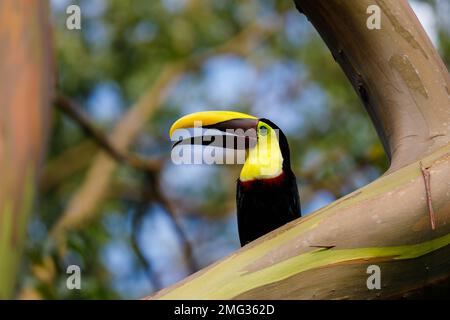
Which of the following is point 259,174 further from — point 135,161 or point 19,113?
point 135,161

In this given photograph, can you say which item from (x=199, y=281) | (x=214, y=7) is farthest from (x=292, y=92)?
(x=199, y=281)

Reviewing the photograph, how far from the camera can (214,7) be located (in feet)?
36.3

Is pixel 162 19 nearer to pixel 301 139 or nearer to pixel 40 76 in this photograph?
pixel 301 139

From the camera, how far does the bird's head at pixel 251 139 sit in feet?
12.5

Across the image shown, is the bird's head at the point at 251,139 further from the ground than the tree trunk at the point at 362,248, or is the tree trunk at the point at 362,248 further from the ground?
the bird's head at the point at 251,139

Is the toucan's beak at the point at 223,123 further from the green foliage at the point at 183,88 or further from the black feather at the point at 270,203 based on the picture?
the green foliage at the point at 183,88

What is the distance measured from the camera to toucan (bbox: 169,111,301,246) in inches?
149

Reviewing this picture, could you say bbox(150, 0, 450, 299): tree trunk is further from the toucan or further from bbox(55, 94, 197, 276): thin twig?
bbox(55, 94, 197, 276): thin twig

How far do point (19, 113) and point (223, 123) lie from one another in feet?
3.07

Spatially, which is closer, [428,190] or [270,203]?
[428,190]

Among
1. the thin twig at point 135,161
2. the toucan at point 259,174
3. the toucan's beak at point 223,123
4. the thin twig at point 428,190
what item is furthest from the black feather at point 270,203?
the thin twig at point 135,161

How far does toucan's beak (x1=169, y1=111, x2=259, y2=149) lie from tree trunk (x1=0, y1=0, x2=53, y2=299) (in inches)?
25.0

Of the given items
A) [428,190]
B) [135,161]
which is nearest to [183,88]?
[135,161]

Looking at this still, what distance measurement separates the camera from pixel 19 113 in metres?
3.49
